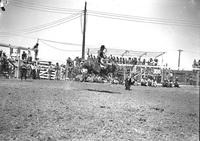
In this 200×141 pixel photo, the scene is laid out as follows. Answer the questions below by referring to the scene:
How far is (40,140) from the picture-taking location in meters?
4.71

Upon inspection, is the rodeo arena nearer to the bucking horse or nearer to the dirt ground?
the bucking horse

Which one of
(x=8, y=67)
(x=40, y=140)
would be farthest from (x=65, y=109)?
(x=8, y=67)

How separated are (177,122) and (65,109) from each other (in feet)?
10.2

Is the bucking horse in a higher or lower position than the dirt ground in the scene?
higher

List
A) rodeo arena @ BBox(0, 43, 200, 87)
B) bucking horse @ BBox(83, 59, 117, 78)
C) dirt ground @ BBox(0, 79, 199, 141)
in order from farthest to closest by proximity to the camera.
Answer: rodeo arena @ BBox(0, 43, 200, 87) < bucking horse @ BBox(83, 59, 117, 78) < dirt ground @ BBox(0, 79, 199, 141)

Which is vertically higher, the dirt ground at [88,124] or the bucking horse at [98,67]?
the bucking horse at [98,67]

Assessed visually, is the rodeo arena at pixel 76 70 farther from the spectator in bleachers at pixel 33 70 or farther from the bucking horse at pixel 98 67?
the bucking horse at pixel 98 67

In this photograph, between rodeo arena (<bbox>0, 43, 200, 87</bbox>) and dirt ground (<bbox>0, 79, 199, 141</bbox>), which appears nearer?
dirt ground (<bbox>0, 79, 199, 141</bbox>)

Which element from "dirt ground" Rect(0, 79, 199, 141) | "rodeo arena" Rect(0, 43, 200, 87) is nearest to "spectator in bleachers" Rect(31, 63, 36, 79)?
"rodeo arena" Rect(0, 43, 200, 87)

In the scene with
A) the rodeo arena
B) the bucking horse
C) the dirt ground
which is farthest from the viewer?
the rodeo arena

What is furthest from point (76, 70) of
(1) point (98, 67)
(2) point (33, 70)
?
(1) point (98, 67)

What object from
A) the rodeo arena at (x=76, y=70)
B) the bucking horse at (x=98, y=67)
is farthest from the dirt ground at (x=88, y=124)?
→ the rodeo arena at (x=76, y=70)

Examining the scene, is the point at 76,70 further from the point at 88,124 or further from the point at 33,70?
the point at 88,124

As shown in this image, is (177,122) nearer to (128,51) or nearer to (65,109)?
(65,109)
